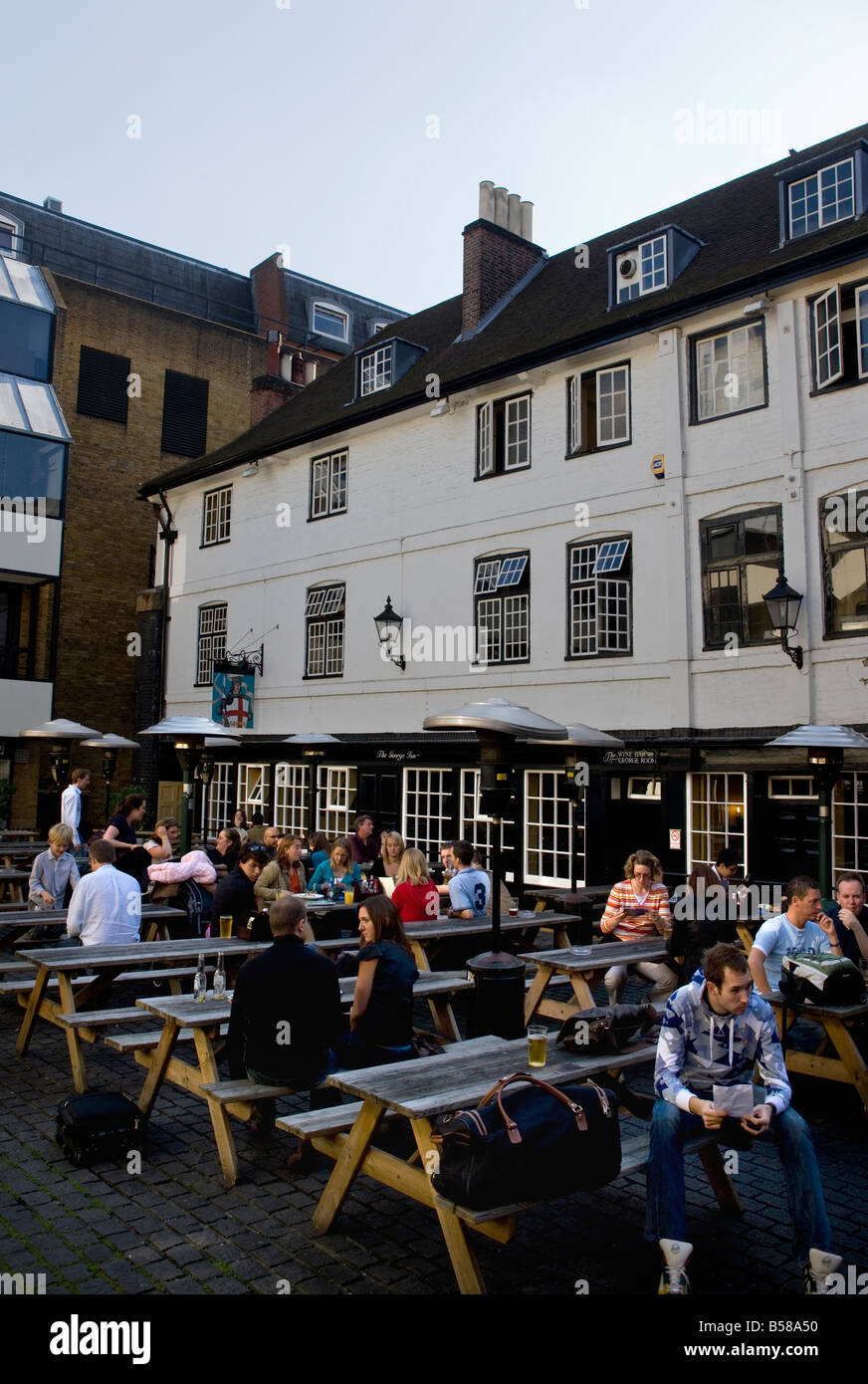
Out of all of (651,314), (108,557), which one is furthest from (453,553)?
(108,557)

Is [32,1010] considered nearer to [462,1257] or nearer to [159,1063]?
[159,1063]

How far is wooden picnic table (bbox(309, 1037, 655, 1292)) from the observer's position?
13.5 ft

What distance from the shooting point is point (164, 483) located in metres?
26.5

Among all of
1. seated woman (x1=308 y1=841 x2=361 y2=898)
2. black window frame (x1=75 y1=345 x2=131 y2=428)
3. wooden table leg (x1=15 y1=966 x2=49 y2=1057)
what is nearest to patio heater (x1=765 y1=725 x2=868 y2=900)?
seated woman (x1=308 y1=841 x2=361 y2=898)

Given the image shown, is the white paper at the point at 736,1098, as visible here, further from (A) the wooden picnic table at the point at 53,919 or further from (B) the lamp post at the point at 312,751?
(B) the lamp post at the point at 312,751

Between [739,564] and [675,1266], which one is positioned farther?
[739,564]

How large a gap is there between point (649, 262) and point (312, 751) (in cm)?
1089

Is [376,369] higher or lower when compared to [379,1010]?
higher

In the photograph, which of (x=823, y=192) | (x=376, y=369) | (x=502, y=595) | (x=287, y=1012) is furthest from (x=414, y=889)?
(x=376, y=369)

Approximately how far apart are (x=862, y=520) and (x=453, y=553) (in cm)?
775

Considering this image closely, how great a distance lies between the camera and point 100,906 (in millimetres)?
8117

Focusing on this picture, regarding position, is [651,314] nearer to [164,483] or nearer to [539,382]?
[539,382]
